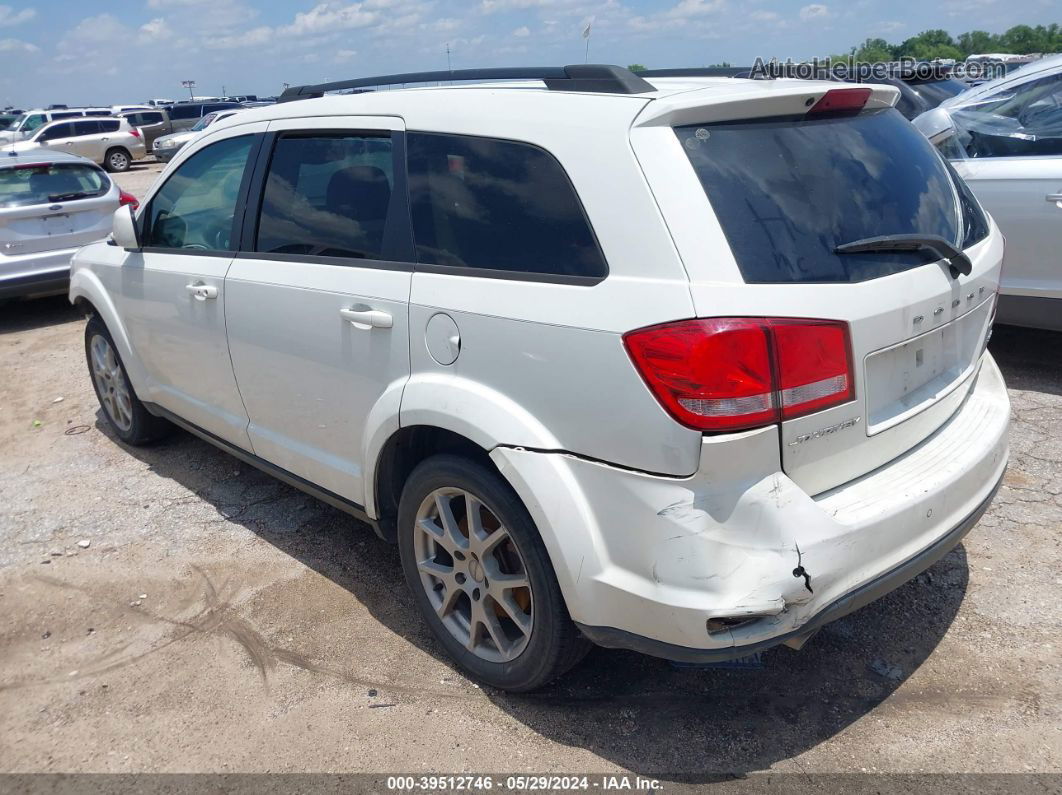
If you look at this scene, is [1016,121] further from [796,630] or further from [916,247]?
[796,630]

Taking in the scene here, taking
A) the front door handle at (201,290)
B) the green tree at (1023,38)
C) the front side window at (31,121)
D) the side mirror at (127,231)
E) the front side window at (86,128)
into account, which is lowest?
the green tree at (1023,38)

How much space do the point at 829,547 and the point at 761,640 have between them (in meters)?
0.30

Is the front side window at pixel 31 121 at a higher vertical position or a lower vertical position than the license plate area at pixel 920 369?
higher

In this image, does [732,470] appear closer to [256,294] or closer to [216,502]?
[256,294]

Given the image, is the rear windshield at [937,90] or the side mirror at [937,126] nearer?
Result: the side mirror at [937,126]

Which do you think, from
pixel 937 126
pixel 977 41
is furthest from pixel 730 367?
pixel 977 41

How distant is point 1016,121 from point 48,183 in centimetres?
840

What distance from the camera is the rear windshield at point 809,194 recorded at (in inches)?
90.5

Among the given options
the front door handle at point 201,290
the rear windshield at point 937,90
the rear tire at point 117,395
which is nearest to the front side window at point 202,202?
the front door handle at point 201,290

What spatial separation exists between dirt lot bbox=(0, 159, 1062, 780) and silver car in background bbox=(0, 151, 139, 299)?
4.82m

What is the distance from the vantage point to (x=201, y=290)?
3865 mm

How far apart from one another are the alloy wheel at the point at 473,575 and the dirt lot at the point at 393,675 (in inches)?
8.0

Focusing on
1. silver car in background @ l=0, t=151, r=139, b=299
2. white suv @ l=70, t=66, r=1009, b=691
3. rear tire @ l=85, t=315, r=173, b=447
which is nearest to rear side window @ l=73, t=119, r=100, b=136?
silver car in background @ l=0, t=151, r=139, b=299

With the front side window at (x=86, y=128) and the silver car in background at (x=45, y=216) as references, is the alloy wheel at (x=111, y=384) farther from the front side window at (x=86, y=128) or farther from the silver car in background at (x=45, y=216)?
the front side window at (x=86, y=128)
